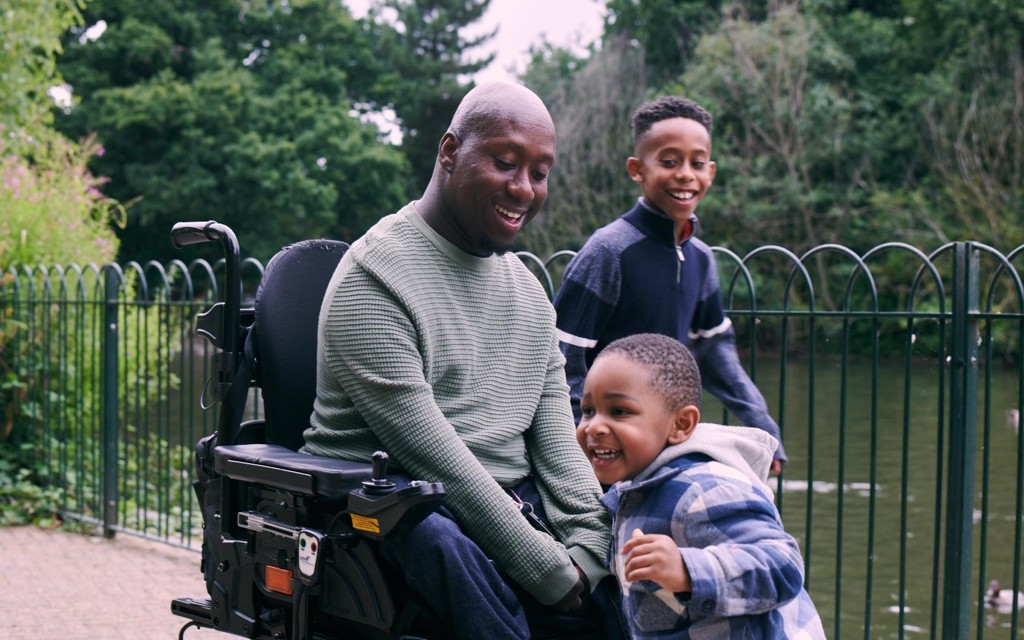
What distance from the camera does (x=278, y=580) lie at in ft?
8.49

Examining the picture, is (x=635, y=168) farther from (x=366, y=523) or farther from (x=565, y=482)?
(x=366, y=523)

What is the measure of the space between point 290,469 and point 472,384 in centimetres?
46

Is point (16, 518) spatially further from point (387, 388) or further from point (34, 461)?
Result: point (387, 388)

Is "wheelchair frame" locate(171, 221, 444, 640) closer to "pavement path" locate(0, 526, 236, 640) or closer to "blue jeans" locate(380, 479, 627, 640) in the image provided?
"blue jeans" locate(380, 479, 627, 640)

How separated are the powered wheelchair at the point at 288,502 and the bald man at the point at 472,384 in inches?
3.4

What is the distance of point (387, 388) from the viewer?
247cm

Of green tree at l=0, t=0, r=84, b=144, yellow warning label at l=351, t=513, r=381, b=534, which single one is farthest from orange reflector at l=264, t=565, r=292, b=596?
green tree at l=0, t=0, r=84, b=144

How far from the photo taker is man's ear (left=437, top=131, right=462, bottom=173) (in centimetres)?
270

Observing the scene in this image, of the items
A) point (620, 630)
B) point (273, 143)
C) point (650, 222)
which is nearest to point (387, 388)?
point (620, 630)

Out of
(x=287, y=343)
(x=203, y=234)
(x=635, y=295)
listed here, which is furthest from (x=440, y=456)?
(x=635, y=295)

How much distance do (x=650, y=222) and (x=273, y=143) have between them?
30305 millimetres

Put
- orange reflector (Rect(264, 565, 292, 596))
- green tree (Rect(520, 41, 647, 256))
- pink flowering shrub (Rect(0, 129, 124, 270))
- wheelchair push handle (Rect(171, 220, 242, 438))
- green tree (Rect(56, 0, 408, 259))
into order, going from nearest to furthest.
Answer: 1. orange reflector (Rect(264, 565, 292, 596))
2. wheelchair push handle (Rect(171, 220, 242, 438))
3. pink flowering shrub (Rect(0, 129, 124, 270))
4. green tree (Rect(520, 41, 647, 256))
5. green tree (Rect(56, 0, 408, 259))

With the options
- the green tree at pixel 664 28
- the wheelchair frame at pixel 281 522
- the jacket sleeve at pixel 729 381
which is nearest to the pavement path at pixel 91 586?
the wheelchair frame at pixel 281 522

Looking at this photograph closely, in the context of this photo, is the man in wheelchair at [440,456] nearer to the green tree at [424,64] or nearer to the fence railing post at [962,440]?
the fence railing post at [962,440]
